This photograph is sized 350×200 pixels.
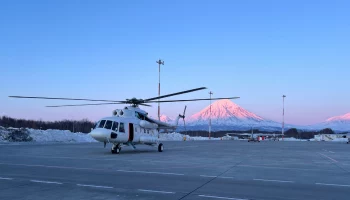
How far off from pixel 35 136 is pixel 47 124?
74.9 meters

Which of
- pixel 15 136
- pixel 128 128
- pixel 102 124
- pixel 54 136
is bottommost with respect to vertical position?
pixel 54 136

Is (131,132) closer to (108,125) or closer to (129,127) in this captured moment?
(129,127)

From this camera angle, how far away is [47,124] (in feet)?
389

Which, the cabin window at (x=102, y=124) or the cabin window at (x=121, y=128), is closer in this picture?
the cabin window at (x=102, y=124)

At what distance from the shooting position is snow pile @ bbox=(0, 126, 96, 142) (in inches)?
1789

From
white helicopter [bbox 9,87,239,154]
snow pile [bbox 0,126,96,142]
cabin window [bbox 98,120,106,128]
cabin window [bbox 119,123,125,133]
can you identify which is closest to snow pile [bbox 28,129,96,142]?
snow pile [bbox 0,126,96,142]

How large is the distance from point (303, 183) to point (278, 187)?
1.48 m

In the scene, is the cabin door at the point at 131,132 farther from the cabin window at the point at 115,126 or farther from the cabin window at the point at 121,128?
the cabin window at the point at 115,126

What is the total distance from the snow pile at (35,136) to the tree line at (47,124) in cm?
5348

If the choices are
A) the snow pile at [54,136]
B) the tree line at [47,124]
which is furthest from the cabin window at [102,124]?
the tree line at [47,124]

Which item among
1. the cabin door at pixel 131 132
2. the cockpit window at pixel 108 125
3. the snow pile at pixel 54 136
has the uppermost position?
the cockpit window at pixel 108 125

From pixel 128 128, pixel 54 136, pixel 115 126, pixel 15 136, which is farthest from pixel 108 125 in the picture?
pixel 54 136

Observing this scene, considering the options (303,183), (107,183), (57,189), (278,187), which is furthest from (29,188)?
(303,183)

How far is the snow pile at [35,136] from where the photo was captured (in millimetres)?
45438
